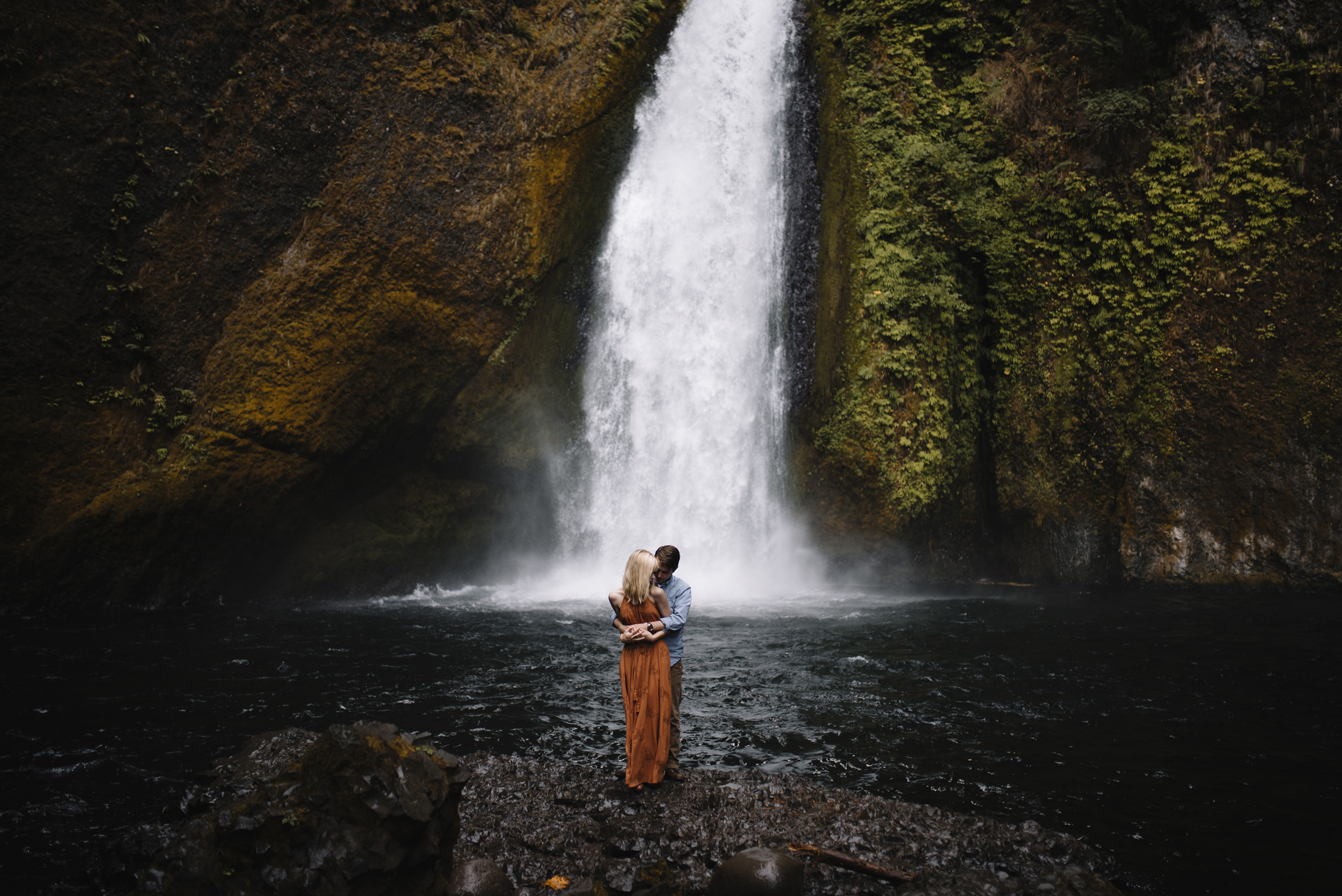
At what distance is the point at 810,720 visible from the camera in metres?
6.04

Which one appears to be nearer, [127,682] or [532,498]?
[127,682]

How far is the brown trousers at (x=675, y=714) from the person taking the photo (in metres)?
4.69

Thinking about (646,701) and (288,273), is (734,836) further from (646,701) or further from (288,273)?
(288,273)

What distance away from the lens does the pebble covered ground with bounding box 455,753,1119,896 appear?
3.53 metres

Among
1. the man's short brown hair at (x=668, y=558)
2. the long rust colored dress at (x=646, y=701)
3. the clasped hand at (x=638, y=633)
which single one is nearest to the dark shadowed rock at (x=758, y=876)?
the long rust colored dress at (x=646, y=701)

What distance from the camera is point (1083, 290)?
12852mm

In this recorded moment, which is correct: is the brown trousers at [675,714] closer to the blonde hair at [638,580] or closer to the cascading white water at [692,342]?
the blonde hair at [638,580]

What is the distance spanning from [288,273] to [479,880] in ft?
34.0

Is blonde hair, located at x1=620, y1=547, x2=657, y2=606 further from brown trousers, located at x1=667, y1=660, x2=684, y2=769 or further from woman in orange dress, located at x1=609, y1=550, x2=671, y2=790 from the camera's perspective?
brown trousers, located at x1=667, y1=660, x2=684, y2=769

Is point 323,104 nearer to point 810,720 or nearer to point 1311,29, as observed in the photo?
point 810,720

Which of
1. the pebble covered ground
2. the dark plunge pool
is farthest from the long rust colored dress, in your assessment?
the dark plunge pool

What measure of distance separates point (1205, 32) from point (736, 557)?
11847mm

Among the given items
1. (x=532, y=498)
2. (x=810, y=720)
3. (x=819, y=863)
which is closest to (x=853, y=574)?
(x=532, y=498)

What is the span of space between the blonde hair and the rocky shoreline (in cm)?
118
